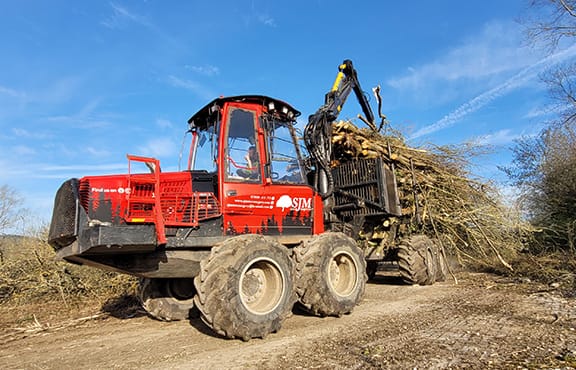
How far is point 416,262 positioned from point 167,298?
5090mm

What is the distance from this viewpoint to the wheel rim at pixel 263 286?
16.5 ft

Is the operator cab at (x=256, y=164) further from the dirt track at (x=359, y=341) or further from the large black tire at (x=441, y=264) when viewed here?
the large black tire at (x=441, y=264)

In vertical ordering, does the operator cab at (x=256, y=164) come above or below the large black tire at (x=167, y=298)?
above

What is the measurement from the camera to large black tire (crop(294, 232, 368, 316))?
5559 millimetres

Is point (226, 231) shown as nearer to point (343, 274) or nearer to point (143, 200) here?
point (143, 200)

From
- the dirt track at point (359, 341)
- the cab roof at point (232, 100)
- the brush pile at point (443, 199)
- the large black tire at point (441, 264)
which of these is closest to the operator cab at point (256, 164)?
the cab roof at point (232, 100)

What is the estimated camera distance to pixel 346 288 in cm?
624

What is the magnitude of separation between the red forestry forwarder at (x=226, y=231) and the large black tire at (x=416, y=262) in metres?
2.55

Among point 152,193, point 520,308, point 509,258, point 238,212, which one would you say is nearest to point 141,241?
point 152,193

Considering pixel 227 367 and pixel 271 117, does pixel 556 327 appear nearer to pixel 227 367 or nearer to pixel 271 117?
pixel 227 367

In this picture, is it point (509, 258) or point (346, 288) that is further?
point (509, 258)

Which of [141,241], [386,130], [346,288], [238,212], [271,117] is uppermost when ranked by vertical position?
[386,130]

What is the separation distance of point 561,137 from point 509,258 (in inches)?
265

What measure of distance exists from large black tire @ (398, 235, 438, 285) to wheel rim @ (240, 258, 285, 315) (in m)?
4.23
